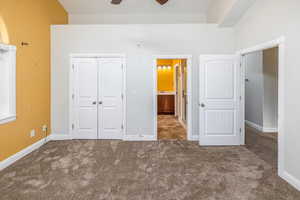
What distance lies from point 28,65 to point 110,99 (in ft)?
6.24

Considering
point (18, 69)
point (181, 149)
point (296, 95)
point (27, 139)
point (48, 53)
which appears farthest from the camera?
point (48, 53)

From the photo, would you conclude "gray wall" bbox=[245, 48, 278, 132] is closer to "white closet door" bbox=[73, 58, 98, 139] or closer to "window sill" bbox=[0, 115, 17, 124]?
"white closet door" bbox=[73, 58, 98, 139]

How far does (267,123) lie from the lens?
5477mm

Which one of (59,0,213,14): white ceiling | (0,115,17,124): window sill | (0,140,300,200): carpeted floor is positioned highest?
(59,0,213,14): white ceiling

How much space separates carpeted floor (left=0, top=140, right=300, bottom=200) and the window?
93cm

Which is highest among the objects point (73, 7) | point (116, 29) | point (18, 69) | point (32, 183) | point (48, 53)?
point (73, 7)

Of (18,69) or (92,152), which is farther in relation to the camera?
(92,152)

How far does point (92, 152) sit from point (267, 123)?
497cm

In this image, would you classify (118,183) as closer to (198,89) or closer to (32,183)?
(32,183)

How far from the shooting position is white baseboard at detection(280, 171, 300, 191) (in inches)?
98.9

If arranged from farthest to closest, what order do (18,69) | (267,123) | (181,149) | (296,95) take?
1. (267,123)
2. (181,149)
3. (18,69)
4. (296,95)

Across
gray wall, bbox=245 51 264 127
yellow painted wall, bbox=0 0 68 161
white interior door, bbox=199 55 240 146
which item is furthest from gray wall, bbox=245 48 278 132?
yellow painted wall, bbox=0 0 68 161

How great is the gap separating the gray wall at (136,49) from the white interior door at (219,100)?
40cm

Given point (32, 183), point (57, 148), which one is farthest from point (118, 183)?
point (57, 148)
